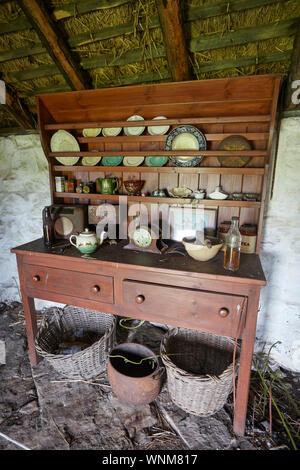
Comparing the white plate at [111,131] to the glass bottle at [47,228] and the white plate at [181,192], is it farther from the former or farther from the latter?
the glass bottle at [47,228]

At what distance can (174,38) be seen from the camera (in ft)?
4.48

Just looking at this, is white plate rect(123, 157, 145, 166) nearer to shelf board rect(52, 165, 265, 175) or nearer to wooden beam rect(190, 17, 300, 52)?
shelf board rect(52, 165, 265, 175)

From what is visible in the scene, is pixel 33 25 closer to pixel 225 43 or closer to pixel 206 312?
pixel 225 43

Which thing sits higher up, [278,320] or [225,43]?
[225,43]

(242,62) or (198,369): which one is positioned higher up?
(242,62)

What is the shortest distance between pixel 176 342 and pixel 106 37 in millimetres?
2076

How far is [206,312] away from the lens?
1.31 metres

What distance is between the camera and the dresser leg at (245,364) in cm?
124

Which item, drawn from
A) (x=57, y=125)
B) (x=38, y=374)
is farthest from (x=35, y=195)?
(x=38, y=374)

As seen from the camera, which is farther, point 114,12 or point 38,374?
point 38,374

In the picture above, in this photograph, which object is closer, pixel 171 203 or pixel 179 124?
pixel 179 124

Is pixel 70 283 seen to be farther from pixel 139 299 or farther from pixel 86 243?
pixel 139 299

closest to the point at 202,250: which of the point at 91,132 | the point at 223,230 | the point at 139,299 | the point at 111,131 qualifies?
the point at 223,230

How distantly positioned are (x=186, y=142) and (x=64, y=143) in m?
0.92
